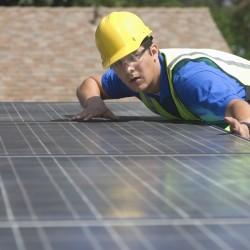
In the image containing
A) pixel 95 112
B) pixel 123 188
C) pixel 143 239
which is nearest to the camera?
pixel 143 239

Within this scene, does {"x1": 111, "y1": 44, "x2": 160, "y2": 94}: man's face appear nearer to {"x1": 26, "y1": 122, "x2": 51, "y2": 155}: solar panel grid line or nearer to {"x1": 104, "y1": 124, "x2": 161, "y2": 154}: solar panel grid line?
{"x1": 104, "y1": 124, "x2": 161, "y2": 154}: solar panel grid line

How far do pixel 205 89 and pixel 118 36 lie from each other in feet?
1.72

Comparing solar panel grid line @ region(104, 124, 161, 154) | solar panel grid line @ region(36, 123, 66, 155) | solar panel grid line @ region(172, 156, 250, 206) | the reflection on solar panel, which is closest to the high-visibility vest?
the reflection on solar panel

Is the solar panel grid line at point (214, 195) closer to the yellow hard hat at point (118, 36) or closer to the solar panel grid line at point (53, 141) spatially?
the solar panel grid line at point (53, 141)

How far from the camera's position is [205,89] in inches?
183

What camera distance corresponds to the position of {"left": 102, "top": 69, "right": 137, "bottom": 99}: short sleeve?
5.60 metres

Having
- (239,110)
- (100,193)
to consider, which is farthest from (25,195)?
(239,110)

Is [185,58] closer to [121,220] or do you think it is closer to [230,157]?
[230,157]

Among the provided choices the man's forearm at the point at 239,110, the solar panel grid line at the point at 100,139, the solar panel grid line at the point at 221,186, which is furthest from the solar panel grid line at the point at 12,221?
the man's forearm at the point at 239,110

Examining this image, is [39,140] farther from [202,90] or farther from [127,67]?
[202,90]

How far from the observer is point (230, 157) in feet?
11.4

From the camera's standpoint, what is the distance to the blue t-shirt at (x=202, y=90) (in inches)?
182

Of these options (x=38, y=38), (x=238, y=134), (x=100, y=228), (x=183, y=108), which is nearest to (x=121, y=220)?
(x=100, y=228)

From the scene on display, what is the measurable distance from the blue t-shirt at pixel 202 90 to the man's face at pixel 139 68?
14cm
